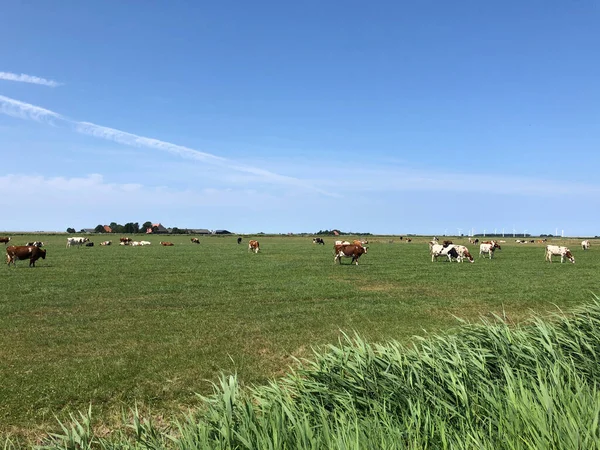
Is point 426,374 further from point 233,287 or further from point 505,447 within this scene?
point 233,287

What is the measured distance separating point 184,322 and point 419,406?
847 centimetres

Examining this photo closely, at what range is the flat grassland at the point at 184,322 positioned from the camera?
598 centimetres

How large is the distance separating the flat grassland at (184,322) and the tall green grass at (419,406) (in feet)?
4.13

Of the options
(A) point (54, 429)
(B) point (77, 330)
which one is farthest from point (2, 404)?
(B) point (77, 330)

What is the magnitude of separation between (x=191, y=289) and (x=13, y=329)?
6.94 m

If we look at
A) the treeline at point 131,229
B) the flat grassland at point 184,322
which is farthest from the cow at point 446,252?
the treeline at point 131,229

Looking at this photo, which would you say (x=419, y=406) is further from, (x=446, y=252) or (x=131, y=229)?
(x=131, y=229)

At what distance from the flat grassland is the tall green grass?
4.13 ft

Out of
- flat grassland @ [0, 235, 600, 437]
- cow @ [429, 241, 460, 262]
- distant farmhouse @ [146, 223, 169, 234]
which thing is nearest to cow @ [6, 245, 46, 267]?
flat grassland @ [0, 235, 600, 437]

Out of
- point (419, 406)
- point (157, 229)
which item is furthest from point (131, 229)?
point (419, 406)

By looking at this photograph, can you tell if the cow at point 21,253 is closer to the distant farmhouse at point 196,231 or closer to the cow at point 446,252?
the cow at point 446,252

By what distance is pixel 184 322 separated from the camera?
10.5 metres

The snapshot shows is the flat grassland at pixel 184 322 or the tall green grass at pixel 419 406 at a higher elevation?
the tall green grass at pixel 419 406

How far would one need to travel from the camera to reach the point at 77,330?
376 inches
